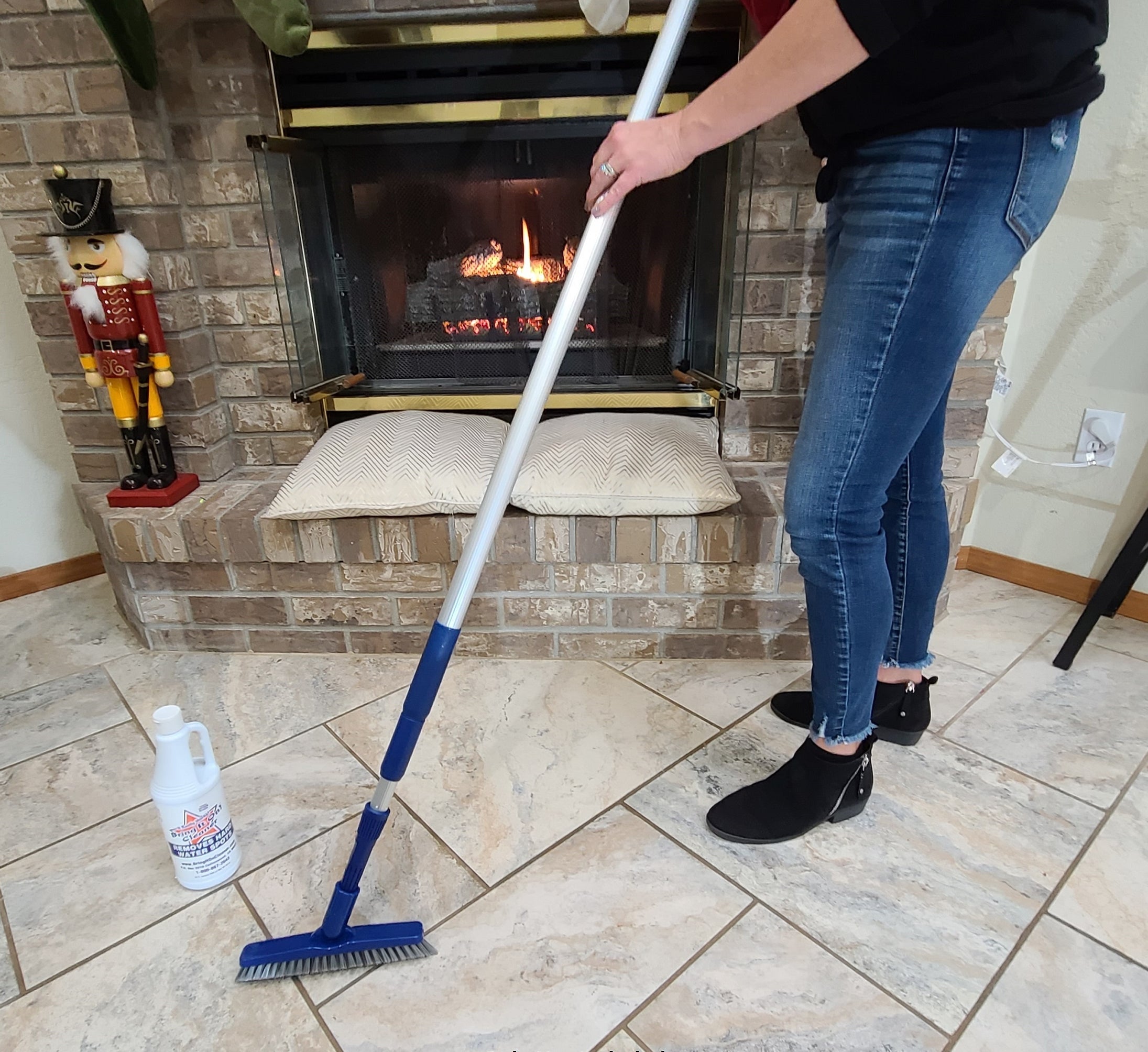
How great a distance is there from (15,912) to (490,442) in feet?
3.10

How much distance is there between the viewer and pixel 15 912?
0.92 metres

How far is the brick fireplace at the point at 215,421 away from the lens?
130 cm

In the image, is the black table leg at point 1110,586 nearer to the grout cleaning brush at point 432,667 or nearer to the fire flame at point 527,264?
the grout cleaning brush at point 432,667

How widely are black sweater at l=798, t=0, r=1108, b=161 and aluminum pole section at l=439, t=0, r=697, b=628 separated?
196 mm

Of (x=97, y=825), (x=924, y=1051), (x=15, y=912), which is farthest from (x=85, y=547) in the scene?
(x=924, y=1051)

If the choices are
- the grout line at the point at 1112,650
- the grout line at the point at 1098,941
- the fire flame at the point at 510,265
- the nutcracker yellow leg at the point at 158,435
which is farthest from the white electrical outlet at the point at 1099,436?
the nutcracker yellow leg at the point at 158,435

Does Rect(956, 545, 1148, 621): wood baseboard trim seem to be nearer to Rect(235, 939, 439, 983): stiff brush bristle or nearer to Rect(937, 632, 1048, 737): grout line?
Rect(937, 632, 1048, 737): grout line

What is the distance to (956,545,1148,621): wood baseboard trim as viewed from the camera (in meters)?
1.54

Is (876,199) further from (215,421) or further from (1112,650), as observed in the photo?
(215,421)

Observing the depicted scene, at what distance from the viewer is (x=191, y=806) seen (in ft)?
2.91

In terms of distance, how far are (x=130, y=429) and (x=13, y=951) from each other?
2.76 ft

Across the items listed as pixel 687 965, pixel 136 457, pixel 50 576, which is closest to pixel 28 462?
pixel 50 576

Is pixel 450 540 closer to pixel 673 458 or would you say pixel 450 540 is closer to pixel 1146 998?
pixel 673 458

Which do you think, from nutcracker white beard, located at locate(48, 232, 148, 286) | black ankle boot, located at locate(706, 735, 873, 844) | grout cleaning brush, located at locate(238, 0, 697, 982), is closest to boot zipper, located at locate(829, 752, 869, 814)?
black ankle boot, located at locate(706, 735, 873, 844)
